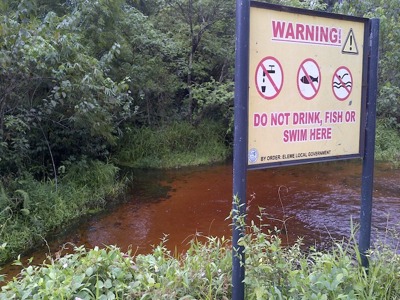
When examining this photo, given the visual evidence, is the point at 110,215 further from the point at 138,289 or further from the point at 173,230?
the point at 138,289

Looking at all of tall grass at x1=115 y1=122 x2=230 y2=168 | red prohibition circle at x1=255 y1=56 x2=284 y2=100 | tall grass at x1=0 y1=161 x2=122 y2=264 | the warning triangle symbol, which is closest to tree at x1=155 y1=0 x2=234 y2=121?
tall grass at x1=115 y1=122 x2=230 y2=168

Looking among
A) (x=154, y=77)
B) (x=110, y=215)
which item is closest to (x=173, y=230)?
(x=110, y=215)

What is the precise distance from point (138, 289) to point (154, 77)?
834cm

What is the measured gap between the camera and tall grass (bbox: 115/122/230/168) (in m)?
10.2

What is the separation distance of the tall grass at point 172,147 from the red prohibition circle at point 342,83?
7.78 metres

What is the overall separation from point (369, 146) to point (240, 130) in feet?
3.01

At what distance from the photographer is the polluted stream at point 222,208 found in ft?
17.4

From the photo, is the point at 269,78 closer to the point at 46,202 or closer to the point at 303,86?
the point at 303,86

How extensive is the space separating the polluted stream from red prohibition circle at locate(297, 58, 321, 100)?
6.45 feet

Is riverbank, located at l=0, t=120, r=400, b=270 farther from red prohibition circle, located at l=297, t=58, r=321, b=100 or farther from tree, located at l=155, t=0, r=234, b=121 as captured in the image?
red prohibition circle, located at l=297, t=58, r=321, b=100

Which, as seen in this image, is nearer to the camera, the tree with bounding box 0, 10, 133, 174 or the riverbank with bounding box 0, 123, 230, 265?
the tree with bounding box 0, 10, 133, 174

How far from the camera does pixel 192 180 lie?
341 inches

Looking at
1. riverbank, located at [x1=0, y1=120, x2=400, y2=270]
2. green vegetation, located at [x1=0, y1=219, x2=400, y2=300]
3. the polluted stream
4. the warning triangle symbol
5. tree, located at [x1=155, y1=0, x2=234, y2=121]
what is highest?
tree, located at [x1=155, y1=0, x2=234, y2=121]

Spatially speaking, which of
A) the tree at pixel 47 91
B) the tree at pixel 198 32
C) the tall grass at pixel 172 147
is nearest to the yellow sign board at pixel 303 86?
the tree at pixel 47 91
